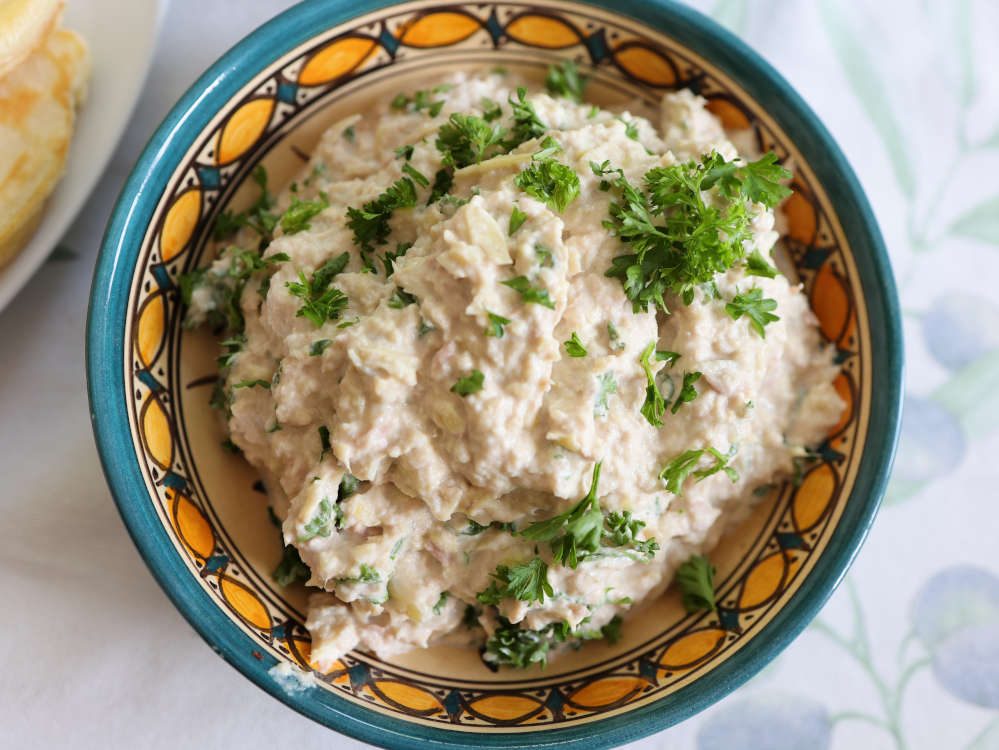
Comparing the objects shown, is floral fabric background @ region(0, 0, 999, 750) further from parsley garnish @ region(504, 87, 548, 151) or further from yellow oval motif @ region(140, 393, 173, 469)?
parsley garnish @ region(504, 87, 548, 151)

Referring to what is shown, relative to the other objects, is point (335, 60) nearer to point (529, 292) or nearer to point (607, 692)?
point (529, 292)

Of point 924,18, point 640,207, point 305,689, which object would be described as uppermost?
point 924,18

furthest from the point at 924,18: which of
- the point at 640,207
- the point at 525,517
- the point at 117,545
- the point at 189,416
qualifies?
the point at 117,545

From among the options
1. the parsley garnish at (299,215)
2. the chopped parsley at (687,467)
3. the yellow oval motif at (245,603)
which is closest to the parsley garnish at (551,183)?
the parsley garnish at (299,215)

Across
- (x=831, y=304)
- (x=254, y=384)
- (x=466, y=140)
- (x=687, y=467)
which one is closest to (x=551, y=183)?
(x=466, y=140)

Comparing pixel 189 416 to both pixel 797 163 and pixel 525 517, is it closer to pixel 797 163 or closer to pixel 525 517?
pixel 525 517
